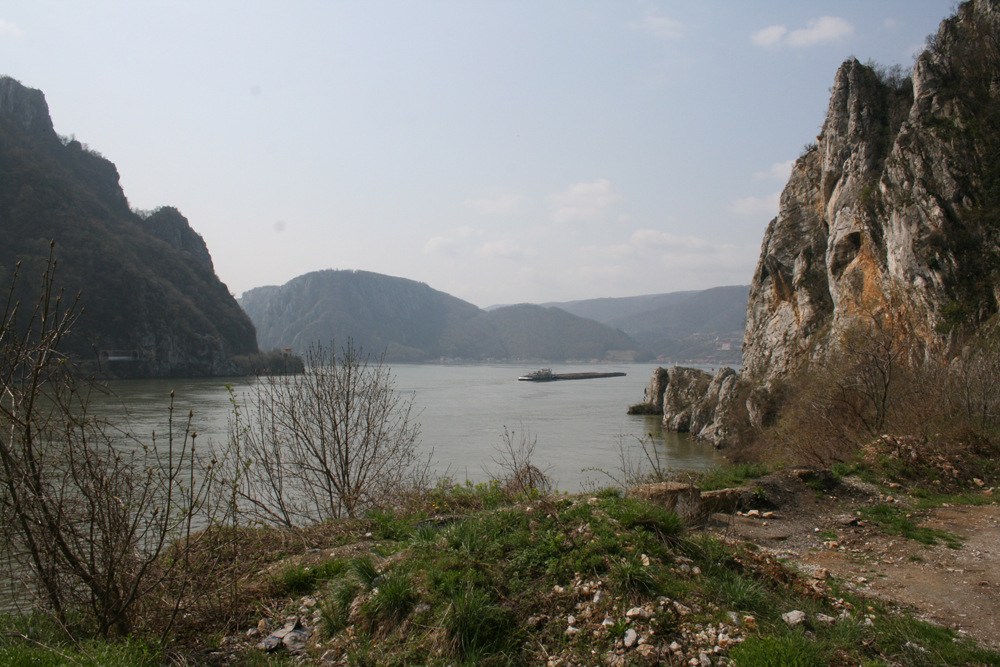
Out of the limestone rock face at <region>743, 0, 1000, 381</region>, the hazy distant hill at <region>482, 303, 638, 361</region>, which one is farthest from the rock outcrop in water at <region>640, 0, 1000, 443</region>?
the hazy distant hill at <region>482, 303, 638, 361</region>

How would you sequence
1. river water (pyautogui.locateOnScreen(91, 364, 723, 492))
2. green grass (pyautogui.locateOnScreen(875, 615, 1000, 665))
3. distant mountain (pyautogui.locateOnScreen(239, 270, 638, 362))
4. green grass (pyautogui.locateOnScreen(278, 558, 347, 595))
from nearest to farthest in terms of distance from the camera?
green grass (pyautogui.locateOnScreen(875, 615, 1000, 665)) → green grass (pyautogui.locateOnScreen(278, 558, 347, 595)) → river water (pyautogui.locateOnScreen(91, 364, 723, 492)) → distant mountain (pyautogui.locateOnScreen(239, 270, 638, 362))

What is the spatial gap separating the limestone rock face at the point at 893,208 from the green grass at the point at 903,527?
13125 millimetres

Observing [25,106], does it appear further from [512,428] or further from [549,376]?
[512,428]

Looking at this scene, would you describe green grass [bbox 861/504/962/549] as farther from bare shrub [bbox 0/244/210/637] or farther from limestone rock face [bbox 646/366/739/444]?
limestone rock face [bbox 646/366/739/444]

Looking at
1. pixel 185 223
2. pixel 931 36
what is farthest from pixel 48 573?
pixel 185 223

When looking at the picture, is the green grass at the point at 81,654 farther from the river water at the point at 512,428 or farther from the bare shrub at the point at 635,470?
the river water at the point at 512,428

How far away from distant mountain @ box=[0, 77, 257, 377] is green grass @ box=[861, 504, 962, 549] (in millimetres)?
61003

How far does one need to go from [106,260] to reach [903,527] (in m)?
87.3

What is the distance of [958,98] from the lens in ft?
68.1

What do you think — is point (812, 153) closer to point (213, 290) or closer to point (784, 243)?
point (784, 243)

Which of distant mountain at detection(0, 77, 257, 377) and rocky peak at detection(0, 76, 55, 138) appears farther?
rocky peak at detection(0, 76, 55, 138)

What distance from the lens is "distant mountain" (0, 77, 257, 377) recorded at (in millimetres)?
67062

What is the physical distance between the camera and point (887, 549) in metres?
6.52

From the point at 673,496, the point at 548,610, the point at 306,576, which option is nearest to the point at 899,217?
the point at 673,496
